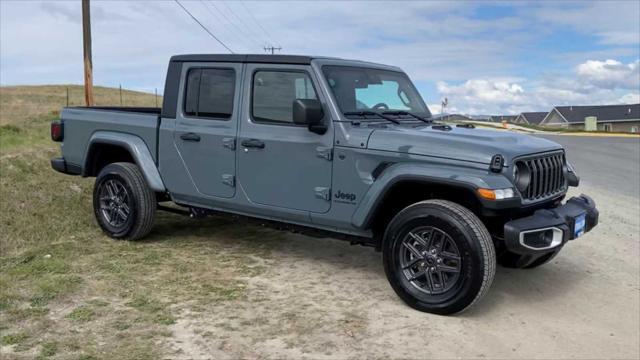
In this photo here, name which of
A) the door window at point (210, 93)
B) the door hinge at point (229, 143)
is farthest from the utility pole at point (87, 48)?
the door hinge at point (229, 143)

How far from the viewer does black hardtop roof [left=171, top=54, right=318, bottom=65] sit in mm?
5256

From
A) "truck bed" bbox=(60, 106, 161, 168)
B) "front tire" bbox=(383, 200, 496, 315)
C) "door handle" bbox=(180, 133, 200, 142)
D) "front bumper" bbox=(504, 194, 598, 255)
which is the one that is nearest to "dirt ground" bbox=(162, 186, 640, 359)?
"front tire" bbox=(383, 200, 496, 315)

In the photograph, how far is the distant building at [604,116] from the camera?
7019 centimetres

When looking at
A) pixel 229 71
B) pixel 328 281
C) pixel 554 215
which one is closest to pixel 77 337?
A: pixel 328 281

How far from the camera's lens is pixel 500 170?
4207mm

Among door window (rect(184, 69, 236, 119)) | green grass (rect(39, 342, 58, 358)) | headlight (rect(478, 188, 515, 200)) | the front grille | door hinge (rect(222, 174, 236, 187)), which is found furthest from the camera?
door window (rect(184, 69, 236, 119))

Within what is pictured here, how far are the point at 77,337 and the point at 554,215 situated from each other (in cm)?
350

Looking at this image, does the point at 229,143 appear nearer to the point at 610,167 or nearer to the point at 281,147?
the point at 281,147

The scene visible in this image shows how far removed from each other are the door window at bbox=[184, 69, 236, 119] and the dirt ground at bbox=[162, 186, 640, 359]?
1.52 metres

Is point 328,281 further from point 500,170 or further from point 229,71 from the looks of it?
→ point 229,71

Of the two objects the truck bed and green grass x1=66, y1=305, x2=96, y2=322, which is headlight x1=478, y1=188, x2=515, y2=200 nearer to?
green grass x1=66, y1=305, x2=96, y2=322

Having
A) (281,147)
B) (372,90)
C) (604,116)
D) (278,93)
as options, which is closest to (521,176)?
(372,90)

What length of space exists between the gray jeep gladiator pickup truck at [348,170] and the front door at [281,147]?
0.04ft

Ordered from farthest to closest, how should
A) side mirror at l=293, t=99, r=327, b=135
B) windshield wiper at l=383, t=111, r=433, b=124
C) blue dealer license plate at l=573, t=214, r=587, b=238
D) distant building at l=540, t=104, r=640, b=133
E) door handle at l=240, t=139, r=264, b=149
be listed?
distant building at l=540, t=104, r=640, b=133 → windshield wiper at l=383, t=111, r=433, b=124 → door handle at l=240, t=139, r=264, b=149 → side mirror at l=293, t=99, r=327, b=135 → blue dealer license plate at l=573, t=214, r=587, b=238
